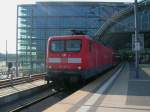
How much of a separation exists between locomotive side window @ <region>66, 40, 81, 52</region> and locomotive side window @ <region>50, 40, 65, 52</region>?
306mm

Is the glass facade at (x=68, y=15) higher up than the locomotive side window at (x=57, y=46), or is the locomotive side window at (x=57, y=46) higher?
the glass facade at (x=68, y=15)

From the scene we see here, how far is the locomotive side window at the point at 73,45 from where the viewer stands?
806 inches

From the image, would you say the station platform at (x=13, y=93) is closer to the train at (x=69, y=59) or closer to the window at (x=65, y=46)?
the train at (x=69, y=59)

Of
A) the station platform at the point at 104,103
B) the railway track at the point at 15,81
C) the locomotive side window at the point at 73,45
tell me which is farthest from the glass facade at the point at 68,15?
the station platform at the point at 104,103

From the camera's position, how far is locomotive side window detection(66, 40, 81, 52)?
20.5m

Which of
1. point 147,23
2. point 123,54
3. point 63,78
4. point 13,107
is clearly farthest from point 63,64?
point 123,54

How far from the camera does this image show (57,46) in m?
21.0

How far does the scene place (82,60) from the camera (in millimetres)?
20188

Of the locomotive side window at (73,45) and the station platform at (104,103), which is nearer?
the station platform at (104,103)

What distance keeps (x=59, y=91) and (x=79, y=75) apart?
6.25 ft

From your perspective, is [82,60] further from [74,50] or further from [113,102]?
[113,102]

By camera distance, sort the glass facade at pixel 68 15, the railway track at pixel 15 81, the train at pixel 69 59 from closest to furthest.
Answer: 1. the railway track at pixel 15 81
2. the train at pixel 69 59
3. the glass facade at pixel 68 15

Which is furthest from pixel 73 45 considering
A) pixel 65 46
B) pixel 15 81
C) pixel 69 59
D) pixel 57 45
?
pixel 15 81

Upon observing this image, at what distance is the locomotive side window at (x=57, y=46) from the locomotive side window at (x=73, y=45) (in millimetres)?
306
